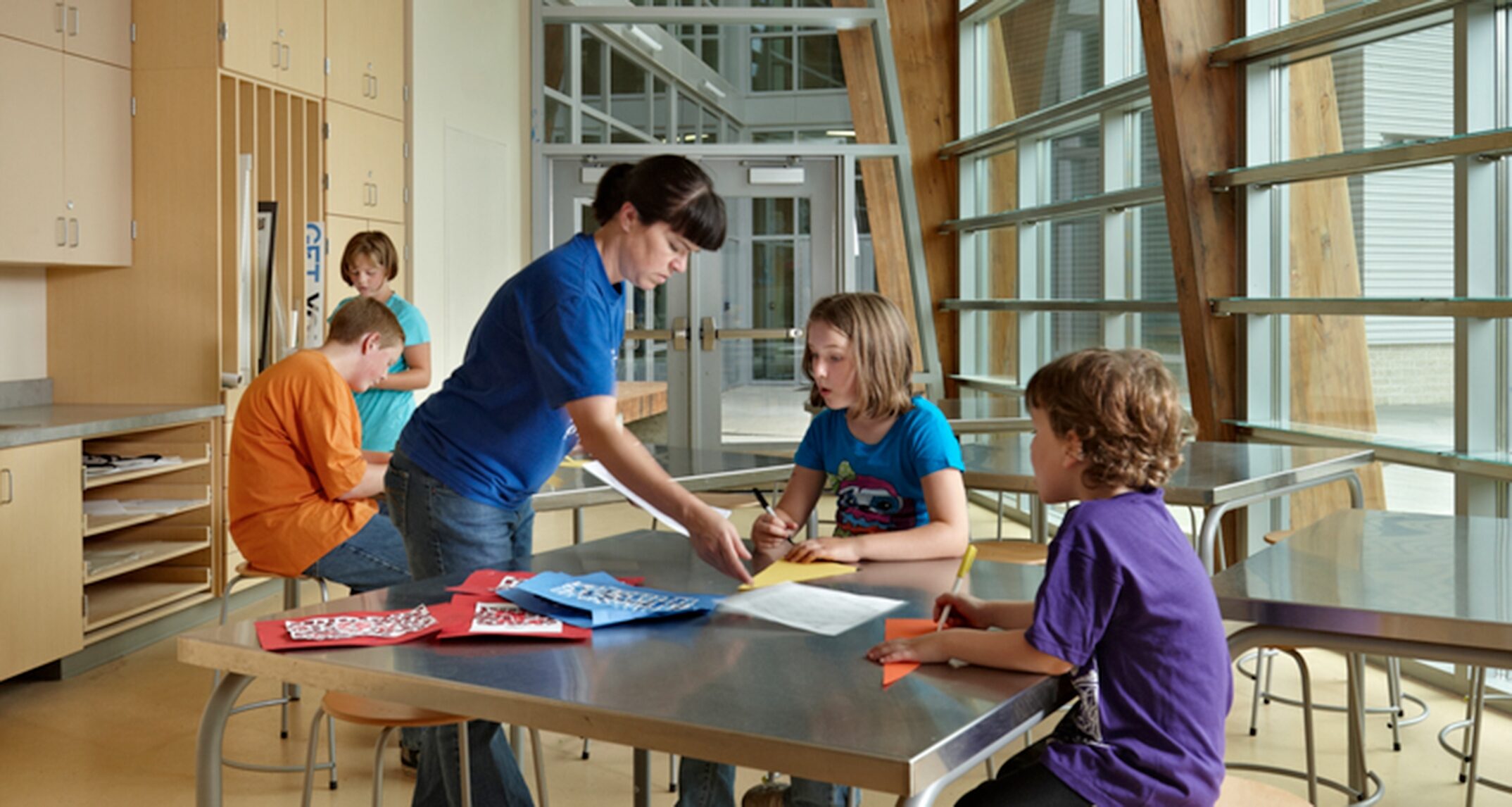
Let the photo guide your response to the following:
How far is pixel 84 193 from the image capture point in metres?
4.63

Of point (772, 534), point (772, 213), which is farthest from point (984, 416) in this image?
point (772, 213)

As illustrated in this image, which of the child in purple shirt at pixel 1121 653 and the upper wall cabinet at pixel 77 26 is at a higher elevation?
the upper wall cabinet at pixel 77 26

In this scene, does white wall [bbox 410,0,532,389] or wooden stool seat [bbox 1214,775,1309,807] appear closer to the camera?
wooden stool seat [bbox 1214,775,1309,807]

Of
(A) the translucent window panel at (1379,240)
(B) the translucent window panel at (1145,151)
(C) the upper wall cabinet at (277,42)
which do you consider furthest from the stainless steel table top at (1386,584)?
(C) the upper wall cabinet at (277,42)

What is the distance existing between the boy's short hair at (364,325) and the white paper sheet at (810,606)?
177 centimetres

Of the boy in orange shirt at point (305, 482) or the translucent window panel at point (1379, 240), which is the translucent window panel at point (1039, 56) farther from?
the boy in orange shirt at point (305, 482)

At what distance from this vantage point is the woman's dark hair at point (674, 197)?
212 centimetres

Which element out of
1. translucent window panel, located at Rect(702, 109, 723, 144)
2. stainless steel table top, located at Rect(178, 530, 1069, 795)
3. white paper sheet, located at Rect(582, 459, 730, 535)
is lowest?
stainless steel table top, located at Rect(178, 530, 1069, 795)

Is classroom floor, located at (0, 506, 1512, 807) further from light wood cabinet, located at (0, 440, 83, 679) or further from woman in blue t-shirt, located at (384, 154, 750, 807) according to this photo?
woman in blue t-shirt, located at (384, 154, 750, 807)

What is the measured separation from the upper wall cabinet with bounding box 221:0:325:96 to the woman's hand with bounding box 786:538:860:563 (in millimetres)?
3850

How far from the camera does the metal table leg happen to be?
5.24 feet

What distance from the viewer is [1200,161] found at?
4605mm

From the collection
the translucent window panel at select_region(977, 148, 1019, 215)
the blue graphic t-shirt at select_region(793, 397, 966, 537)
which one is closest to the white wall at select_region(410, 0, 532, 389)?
the translucent window panel at select_region(977, 148, 1019, 215)

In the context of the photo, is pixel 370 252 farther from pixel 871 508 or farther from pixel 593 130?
pixel 593 130
